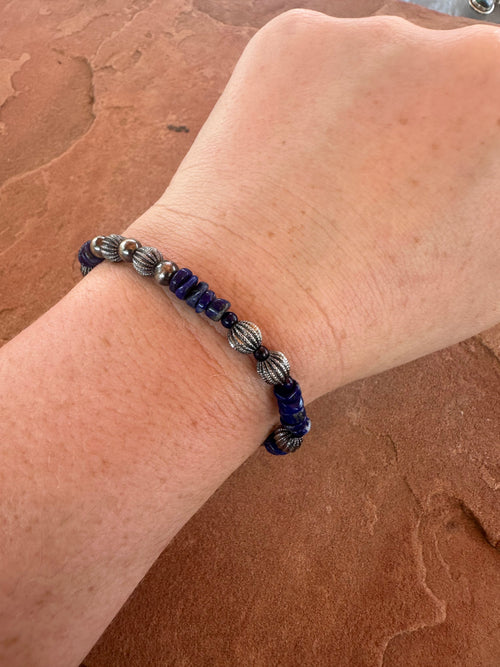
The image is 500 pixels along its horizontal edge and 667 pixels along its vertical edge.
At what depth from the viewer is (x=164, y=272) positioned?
65 centimetres

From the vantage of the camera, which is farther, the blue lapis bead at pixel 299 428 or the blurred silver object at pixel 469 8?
the blurred silver object at pixel 469 8

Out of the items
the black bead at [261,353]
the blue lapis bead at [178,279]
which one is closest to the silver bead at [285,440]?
the black bead at [261,353]

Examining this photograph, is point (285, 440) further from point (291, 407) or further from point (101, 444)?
point (101, 444)

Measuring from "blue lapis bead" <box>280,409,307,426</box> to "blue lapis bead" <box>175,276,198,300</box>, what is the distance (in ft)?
0.64

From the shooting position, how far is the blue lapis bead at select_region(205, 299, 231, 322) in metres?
0.63

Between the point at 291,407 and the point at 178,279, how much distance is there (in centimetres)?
21

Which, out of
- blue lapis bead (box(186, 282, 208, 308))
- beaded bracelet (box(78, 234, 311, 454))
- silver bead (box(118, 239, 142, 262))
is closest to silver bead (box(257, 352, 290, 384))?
beaded bracelet (box(78, 234, 311, 454))

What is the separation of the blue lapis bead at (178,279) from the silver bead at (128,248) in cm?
7

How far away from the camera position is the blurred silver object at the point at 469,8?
150 centimetres

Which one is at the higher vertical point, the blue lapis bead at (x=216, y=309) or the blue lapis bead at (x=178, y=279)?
the blue lapis bead at (x=178, y=279)

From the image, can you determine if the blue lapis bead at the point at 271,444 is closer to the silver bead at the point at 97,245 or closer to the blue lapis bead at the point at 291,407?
the blue lapis bead at the point at 291,407

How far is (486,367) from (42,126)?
1090 mm

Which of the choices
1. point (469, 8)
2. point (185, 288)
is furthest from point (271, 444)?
point (469, 8)

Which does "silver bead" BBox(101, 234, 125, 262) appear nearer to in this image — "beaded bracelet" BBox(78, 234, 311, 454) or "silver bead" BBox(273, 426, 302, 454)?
"beaded bracelet" BBox(78, 234, 311, 454)
